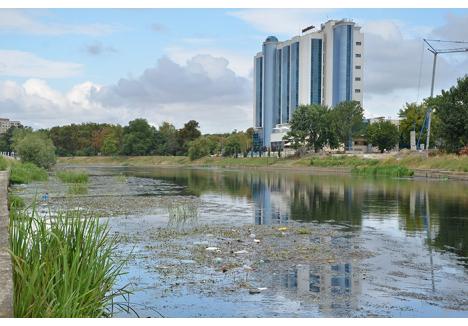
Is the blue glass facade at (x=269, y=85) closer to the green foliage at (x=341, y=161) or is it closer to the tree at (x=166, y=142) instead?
the tree at (x=166, y=142)

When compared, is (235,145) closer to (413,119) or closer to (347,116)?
(347,116)

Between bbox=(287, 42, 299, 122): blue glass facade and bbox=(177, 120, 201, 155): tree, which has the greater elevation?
bbox=(287, 42, 299, 122): blue glass facade

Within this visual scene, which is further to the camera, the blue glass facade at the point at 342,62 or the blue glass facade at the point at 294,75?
the blue glass facade at the point at 294,75

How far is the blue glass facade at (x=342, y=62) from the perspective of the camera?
123562mm

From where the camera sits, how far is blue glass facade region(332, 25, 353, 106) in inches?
4865

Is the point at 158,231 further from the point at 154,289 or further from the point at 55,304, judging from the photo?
the point at 55,304

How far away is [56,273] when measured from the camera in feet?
22.9

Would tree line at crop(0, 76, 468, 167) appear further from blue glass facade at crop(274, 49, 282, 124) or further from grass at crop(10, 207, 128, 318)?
grass at crop(10, 207, 128, 318)

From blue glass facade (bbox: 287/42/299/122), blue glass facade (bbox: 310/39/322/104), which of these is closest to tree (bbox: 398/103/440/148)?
blue glass facade (bbox: 310/39/322/104)

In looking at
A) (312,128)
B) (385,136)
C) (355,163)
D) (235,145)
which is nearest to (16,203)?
(355,163)

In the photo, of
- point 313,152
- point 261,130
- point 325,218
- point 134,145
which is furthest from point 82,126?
point 325,218

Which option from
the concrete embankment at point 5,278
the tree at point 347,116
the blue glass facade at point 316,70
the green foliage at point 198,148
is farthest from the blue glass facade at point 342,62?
the concrete embankment at point 5,278

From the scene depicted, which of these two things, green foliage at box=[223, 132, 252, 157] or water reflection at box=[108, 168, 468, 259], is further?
green foliage at box=[223, 132, 252, 157]

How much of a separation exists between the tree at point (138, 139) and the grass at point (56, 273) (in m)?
138
